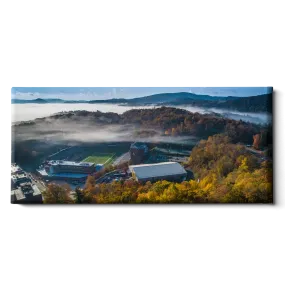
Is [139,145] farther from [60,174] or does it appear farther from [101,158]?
[60,174]

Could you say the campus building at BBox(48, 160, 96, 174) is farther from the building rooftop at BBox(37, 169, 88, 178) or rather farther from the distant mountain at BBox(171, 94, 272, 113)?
the distant mountain at BBox(171, 94, 272, 113)

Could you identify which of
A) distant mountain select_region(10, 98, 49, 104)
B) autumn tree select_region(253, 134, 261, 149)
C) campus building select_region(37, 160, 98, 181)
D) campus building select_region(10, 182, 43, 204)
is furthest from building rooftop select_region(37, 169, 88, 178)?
autumn tree select_region(253, 134, 261, 149)

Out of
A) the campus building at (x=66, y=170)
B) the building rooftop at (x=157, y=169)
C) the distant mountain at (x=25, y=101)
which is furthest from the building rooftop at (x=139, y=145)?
the distant mountain at (x=25, y=101)

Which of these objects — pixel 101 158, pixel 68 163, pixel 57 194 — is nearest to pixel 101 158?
pixel 101 158
